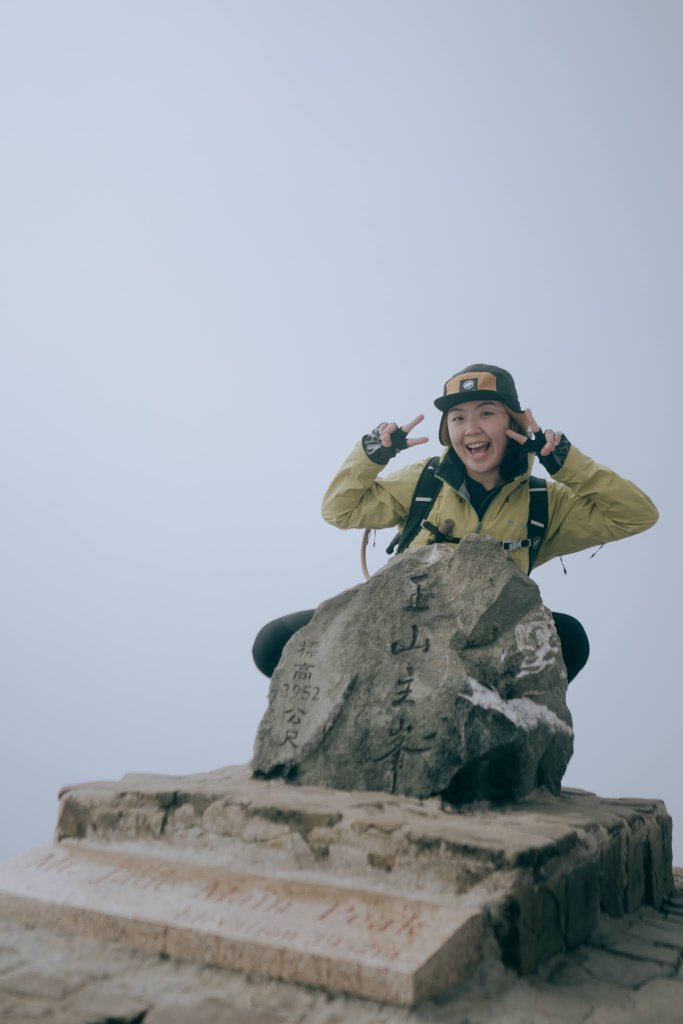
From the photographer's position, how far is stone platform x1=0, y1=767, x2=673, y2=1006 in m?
2.65

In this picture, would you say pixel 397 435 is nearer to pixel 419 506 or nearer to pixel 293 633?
pixel 419 506

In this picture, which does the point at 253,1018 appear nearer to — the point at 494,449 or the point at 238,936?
the point at 238,936

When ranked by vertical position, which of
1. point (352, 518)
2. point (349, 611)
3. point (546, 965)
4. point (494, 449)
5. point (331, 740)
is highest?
point (494, 449)

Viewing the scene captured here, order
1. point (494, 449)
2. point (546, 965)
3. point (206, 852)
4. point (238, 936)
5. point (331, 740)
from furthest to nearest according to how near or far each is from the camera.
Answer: point (494, 449) → point (331, 740) → point (206, 852) → point (546, 965) → point (238, 936)

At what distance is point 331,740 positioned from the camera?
12.5 feet

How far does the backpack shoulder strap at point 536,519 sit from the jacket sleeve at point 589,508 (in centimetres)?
7

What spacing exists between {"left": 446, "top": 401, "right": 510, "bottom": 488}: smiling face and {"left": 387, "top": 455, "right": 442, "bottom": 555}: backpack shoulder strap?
25cm

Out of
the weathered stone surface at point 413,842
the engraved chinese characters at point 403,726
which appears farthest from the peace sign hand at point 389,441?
the weathered stone surface at point 413,842

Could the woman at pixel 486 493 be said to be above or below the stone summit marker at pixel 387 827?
above

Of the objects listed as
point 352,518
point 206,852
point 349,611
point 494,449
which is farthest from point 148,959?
point 494,449

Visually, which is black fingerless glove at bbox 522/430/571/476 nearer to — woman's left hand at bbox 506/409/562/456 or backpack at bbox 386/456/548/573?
woman's left hand at bbox 506/409/562/456

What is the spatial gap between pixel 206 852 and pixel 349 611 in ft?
4.33

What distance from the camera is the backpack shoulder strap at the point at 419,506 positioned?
4816 millimetres

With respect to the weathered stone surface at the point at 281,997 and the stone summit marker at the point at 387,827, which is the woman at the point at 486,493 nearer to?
the stone summit marker at the point at 387,827
